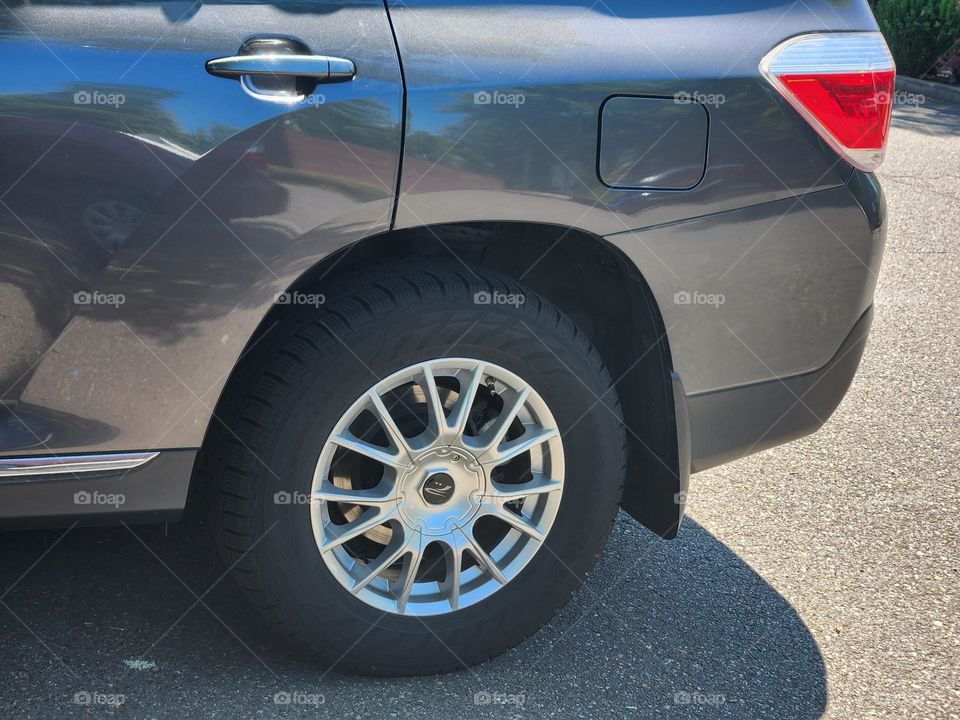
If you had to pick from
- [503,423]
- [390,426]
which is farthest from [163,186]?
[503,423]

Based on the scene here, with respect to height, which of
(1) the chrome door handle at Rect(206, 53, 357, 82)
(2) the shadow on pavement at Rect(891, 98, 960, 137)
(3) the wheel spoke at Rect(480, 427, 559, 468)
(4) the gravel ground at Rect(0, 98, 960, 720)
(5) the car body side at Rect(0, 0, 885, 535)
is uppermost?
(1) the chrome door handle at Rect(206, 53, 357, 82)

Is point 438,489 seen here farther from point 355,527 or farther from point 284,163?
point 284,163

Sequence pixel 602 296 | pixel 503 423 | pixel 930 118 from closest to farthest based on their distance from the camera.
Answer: pixel 503 423, pixel 602 296, pixel 930 118

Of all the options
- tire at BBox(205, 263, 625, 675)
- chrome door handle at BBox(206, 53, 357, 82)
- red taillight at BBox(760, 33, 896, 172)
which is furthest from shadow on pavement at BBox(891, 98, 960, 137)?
chrome door handle at BBox(206, 53, 357, 82)

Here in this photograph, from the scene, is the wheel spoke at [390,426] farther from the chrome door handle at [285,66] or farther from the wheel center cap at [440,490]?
the chrome door handle at [285,66]

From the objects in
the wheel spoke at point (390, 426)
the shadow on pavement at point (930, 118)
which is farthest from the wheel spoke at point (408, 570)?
the shadow on pavement at point (930, 118)

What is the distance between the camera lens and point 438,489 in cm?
240

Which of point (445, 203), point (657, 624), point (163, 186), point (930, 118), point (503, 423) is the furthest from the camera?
point (930, 118)

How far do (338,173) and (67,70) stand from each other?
533mm

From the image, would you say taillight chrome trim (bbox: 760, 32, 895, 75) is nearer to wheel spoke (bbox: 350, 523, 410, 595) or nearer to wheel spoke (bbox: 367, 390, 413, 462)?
wheel spoke (bbox: 367, 390, 413, 462)

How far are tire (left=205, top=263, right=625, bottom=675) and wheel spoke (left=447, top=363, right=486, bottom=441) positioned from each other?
58mm

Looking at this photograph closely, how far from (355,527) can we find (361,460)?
0.61 feet

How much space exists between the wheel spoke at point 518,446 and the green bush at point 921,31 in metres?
13.1

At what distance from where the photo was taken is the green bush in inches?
522
